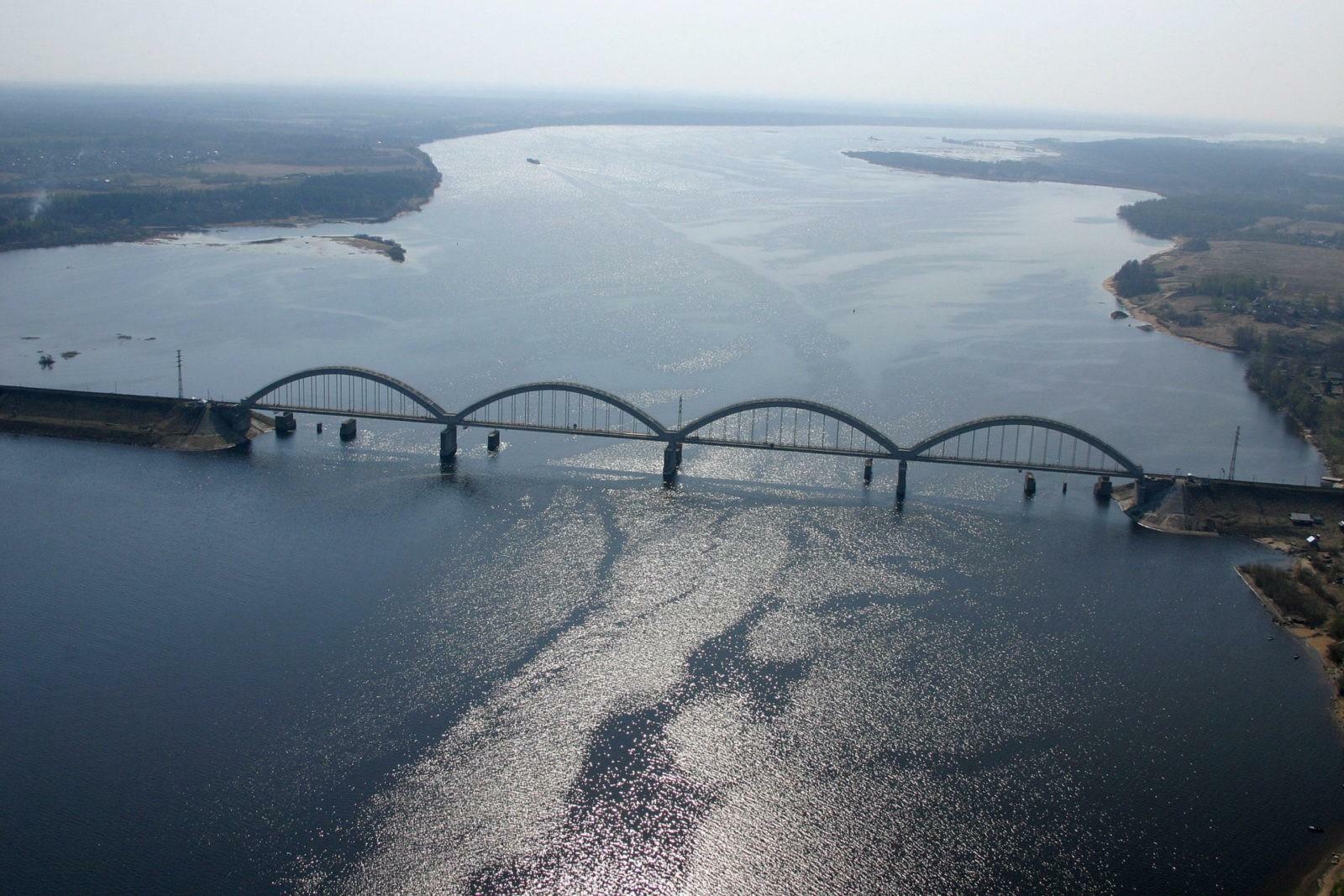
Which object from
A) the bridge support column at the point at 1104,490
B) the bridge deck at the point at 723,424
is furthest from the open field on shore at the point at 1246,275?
the bridge support column at the point at 1104,490

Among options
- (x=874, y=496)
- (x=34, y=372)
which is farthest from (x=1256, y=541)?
(x=34, y=372)

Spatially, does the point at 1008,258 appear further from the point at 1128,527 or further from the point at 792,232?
the point at 1128,527

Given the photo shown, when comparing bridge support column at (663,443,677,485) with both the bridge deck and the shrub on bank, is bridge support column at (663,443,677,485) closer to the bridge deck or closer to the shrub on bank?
the bridge deck

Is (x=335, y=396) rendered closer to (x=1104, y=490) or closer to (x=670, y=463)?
(x=670, y=463)

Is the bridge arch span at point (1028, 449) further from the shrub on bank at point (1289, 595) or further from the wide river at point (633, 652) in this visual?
the shrub on bank at point (1289, 595)

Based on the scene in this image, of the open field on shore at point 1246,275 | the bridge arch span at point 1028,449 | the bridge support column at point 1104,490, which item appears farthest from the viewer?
the open field on shore at point 1246,275

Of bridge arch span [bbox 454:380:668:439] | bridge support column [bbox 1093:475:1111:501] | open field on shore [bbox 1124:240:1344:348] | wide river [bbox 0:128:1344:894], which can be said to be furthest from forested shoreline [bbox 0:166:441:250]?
bridge support column [bbox 1093:475:1111:501]
